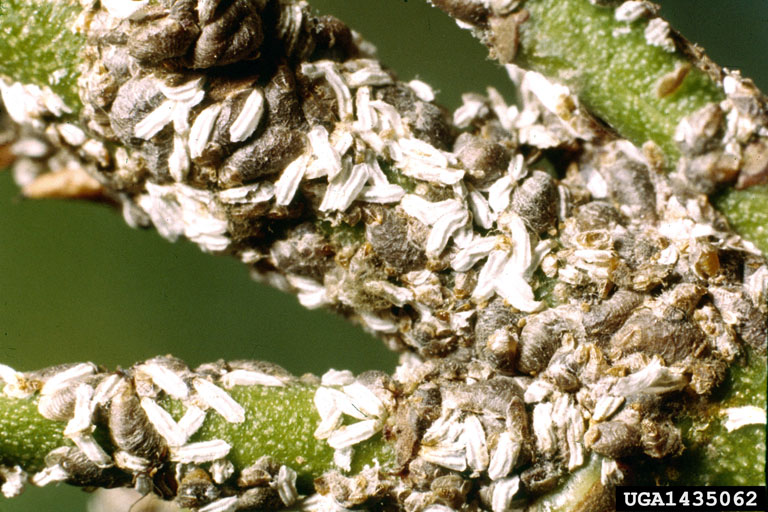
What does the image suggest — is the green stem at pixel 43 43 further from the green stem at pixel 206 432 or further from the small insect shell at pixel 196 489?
the small insect shell at pixel 196 489

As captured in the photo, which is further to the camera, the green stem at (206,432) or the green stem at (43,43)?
the green stem at (43,43)

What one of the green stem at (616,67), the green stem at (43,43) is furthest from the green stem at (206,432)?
the green stem at (616,67)

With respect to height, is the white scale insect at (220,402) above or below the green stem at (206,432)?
above

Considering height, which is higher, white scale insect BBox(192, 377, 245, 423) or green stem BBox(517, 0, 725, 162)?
green stem BBox(517, 0, 725, 162)

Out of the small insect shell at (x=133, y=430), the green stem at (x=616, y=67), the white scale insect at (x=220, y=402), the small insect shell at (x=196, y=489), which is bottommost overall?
the small insect shell at (x=196, y=489)

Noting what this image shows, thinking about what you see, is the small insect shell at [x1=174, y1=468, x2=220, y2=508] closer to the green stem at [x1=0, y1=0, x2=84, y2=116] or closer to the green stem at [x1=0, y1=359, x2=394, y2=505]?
the green stem at [x1=0, y1=359, x2=394, y2=505]

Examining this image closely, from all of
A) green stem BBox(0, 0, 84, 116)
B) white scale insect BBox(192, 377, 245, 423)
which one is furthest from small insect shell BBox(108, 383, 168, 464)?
green stem BBox(0, 0, 84, 116)

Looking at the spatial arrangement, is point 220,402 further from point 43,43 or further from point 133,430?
point 43,43

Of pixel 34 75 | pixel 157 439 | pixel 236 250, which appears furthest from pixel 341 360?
pixel 34 75

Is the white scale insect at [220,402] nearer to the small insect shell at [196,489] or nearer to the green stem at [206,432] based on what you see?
the green stem at [206,432]

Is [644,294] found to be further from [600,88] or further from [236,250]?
[236,250]

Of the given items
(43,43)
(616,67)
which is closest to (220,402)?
(43,43)
